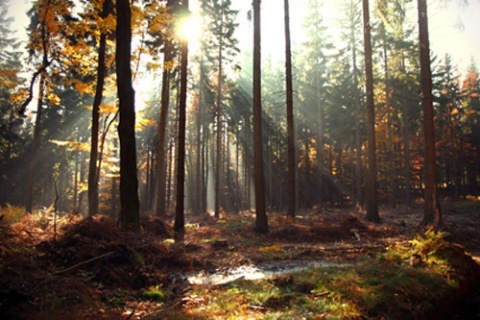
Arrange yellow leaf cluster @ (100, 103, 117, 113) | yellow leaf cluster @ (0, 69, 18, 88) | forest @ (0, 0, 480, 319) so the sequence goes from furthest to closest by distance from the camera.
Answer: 1. yellow leaf cluster @ (100, 103, 117, 113)
2. yellow leaf cluster @ (0, 69, 18, 88)
3. forest @ (0, 0, 480, 319)

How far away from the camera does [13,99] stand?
1364 cm

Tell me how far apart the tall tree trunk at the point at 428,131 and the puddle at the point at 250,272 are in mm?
8647

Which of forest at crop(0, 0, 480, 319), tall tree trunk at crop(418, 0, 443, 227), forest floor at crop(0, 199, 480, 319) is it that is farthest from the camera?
tall tree trunk at crop(418, 0, 443, 227)

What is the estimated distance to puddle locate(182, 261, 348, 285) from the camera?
7.41m

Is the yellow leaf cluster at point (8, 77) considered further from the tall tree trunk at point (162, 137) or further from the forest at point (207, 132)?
the tall tree trunk at point (162, 137)

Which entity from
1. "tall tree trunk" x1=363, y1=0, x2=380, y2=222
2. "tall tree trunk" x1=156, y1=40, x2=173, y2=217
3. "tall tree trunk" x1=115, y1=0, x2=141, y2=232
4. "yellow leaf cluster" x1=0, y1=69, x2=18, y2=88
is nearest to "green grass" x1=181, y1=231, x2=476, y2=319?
"tall tree trunk" x1=115, y1=0, x2=141, y2=232

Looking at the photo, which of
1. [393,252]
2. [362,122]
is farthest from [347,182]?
[393,252]

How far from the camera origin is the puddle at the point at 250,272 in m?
7.41

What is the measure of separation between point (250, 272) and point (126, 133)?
5.45 m

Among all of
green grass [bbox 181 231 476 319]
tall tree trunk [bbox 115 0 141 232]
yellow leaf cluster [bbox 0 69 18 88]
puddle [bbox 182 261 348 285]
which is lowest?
puddle [bbox 182 261 348 285]

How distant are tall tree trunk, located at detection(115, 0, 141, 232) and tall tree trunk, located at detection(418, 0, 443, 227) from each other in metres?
13.1

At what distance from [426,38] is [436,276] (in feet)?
43.6

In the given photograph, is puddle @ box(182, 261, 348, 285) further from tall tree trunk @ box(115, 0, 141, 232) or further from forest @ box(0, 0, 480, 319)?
tall tree trunk @ box(115, 0, 141, 232)

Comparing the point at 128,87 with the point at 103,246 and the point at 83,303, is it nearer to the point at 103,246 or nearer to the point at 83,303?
the point at 103,246
